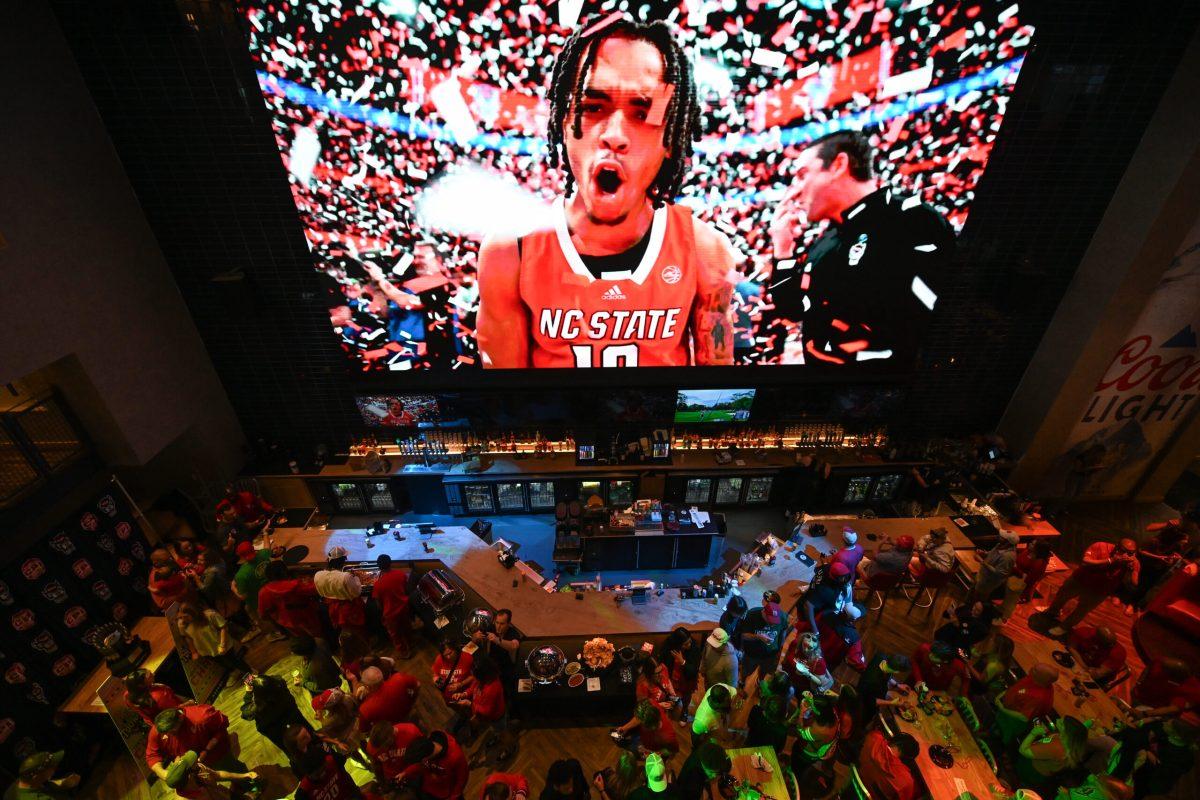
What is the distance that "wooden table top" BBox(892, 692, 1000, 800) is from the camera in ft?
14.5

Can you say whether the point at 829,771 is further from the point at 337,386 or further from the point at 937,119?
the point at 337,386

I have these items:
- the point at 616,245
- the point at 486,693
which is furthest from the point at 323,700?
the point at 616,245

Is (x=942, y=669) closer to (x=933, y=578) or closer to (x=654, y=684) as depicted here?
(x=933, y=578)

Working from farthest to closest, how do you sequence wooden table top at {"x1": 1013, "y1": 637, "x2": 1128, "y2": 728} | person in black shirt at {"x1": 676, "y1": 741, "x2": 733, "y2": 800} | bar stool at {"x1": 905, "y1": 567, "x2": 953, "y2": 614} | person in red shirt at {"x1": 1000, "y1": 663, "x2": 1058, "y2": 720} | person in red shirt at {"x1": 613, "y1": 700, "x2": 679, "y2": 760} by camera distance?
bar stool at {"x1": 905, "y1": 567, "x2": 953, "y2": 614} < wooden table top at {"x1": 1013, "y1": 637, "x2": 1128, "y2": 728} < person in red shirt at {"x1": 1000, "y1": 663, "x2": 1058, "y2": 720} < person in red shirt at {"x1": 613, "y1": 700, "x2": 679, "y2": 760} < person in black shirt at {"x1": 676, "y1": 741, "x2": 733, "y2": 800}

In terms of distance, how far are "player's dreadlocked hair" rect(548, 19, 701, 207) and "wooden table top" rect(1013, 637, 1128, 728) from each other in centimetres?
660

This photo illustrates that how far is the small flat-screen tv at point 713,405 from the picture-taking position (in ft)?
28.7

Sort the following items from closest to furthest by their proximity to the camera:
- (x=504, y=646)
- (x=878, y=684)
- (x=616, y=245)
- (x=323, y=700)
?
(x=323, y=700) < (x=878, y=684) < (x=504, y=646) < (x=616, y=245)

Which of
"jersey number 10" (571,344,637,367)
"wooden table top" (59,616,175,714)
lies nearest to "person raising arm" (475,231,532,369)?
"jersey number 10" (571,344,637,367)

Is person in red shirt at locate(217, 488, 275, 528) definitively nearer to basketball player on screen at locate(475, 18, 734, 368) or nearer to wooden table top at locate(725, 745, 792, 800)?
basketball player on screen at locate(475, 18, 734, 368)

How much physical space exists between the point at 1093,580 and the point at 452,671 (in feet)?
24.9

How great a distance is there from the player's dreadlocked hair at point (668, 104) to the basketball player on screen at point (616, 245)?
12 mm

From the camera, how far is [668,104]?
6551mm

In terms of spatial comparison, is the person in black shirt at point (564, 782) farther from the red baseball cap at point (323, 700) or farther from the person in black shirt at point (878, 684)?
the person in black shirt at point (878, 684)

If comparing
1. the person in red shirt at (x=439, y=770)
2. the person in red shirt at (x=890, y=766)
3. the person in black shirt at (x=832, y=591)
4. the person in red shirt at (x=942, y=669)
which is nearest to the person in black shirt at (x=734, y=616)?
the person in black shirt at (x=832, y=591)
